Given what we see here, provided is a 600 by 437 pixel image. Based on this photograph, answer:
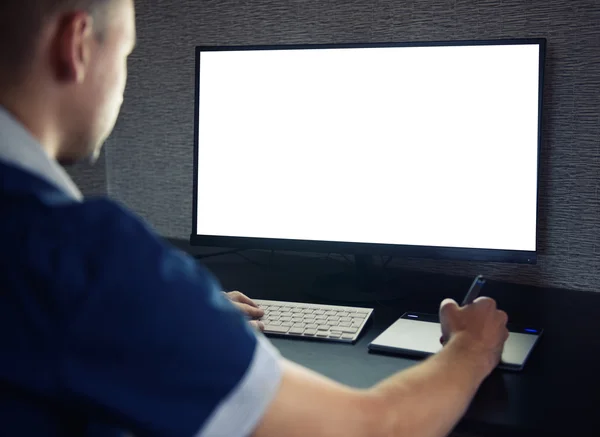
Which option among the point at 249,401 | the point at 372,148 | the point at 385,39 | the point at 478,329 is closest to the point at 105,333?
the point at 249,401

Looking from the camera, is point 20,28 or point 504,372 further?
point 504,372

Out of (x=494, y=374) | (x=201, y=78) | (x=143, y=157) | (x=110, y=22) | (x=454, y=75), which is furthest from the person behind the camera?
(x=143, y=157)

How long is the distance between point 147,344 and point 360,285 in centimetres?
72

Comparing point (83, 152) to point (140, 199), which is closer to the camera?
point (83, 152)

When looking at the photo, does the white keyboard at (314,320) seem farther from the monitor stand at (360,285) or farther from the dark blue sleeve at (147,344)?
the dark blue sleeve at (147,344)

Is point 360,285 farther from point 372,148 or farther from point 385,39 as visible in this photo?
point 385,39

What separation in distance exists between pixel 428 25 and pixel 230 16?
419 mm

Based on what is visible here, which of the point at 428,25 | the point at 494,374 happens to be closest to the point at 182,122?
the point at 428,25

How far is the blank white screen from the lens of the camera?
106 cm

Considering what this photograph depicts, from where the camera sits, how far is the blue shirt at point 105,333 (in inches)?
18.7

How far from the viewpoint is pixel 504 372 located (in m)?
0.81

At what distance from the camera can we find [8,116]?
0.57m

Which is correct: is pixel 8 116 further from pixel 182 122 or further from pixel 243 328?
pixel 182 122

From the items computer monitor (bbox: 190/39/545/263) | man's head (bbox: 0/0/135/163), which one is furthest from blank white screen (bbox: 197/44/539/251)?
man's head (bbox: 0/0/135/163)
